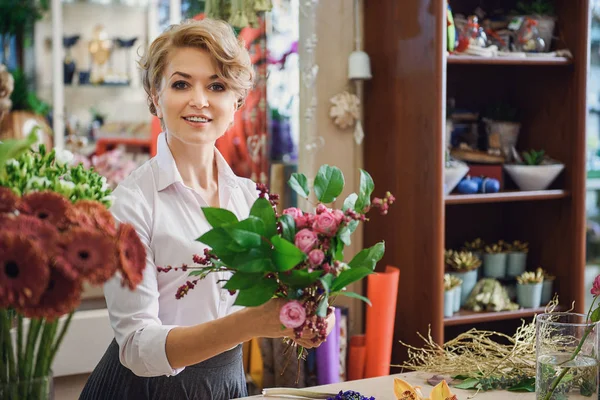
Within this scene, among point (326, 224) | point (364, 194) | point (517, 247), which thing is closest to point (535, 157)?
point (517, 247)

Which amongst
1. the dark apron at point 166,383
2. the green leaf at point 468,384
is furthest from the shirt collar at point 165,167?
the green leaf at point 468,384

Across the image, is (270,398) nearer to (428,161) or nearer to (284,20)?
(428,161)

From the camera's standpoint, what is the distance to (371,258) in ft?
3.72

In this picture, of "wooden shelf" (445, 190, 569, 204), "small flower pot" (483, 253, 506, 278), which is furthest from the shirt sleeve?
→ "small flower pot" (483, 253, 506, 278)

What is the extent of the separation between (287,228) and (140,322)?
1.68ft

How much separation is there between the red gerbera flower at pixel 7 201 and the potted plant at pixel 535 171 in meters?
2.31

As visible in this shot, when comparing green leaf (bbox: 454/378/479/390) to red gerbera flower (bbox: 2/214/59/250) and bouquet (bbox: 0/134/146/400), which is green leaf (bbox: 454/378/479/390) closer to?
A: bouquet (bbox: 0/134/146/400)

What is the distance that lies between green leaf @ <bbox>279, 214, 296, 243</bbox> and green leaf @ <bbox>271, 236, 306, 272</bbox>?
1.6 inches

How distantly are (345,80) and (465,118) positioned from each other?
1.75 feet

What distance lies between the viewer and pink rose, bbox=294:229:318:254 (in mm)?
1040

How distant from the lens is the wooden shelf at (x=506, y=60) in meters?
2.55

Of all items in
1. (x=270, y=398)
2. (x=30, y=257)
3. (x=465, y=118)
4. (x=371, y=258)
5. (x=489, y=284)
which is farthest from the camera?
(x=465, y=118)

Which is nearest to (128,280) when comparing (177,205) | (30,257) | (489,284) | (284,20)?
(30,257)

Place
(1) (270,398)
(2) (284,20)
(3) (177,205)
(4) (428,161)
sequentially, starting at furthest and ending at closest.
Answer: (2) (284,20), (4) (428,161), (3) (177,205), (1) (270,398)
